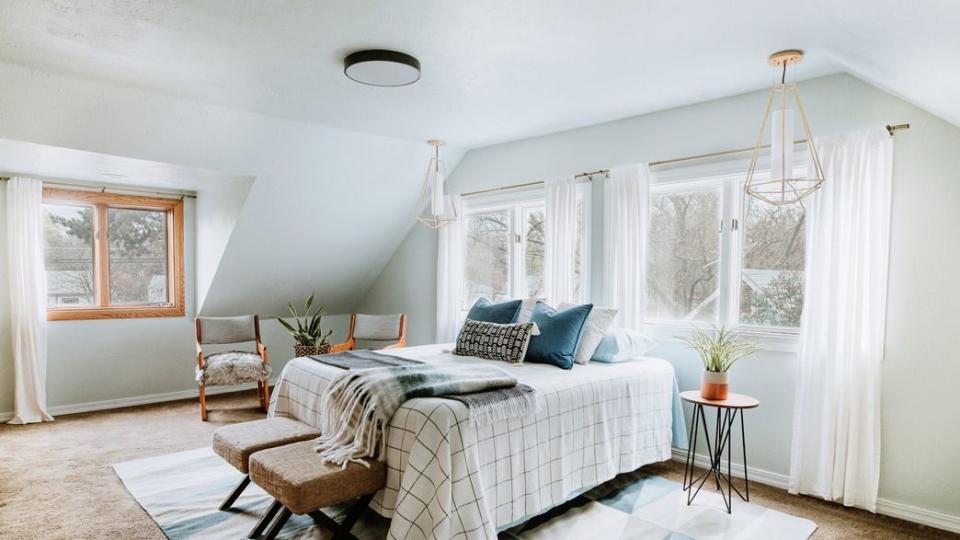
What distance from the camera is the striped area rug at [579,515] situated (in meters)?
2.70

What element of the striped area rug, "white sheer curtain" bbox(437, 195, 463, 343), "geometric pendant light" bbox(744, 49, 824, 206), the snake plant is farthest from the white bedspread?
the snake plant

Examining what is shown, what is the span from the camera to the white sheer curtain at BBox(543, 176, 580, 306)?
14.1 feet

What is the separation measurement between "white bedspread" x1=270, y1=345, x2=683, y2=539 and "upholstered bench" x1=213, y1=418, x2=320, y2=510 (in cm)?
23

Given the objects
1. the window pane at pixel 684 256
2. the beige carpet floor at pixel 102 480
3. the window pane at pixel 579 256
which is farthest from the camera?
the window pane at pixel 579 256

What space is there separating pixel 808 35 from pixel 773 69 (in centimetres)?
56

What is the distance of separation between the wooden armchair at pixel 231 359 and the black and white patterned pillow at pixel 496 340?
219 cm

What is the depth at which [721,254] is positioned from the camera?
3633 mm

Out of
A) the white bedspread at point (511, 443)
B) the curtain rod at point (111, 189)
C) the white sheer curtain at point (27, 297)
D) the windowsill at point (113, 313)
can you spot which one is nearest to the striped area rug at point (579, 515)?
the white bedspread at point (511, 443)

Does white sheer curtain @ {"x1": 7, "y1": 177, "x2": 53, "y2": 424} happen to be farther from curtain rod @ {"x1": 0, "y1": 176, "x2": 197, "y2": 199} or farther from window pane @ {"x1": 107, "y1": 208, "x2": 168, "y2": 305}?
window pane @ {"x1": 107, "y1": 208, "x2": 168, "y2": 305}

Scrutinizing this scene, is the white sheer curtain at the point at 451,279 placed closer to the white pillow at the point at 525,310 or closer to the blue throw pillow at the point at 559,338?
the white pillow at the point at 525,310

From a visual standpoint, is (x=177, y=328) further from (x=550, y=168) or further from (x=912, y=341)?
(x=912, y=341)

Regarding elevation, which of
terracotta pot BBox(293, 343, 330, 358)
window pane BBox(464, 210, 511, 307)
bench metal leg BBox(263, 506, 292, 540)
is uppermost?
window pane BBox(464, 210, 511, 307)

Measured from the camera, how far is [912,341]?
2896 mm

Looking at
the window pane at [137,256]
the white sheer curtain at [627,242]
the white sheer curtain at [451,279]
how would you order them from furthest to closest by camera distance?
the white sheer curtain at [451,279]
the window pane at [137,256]
the white sheer curtain at [627,242]
